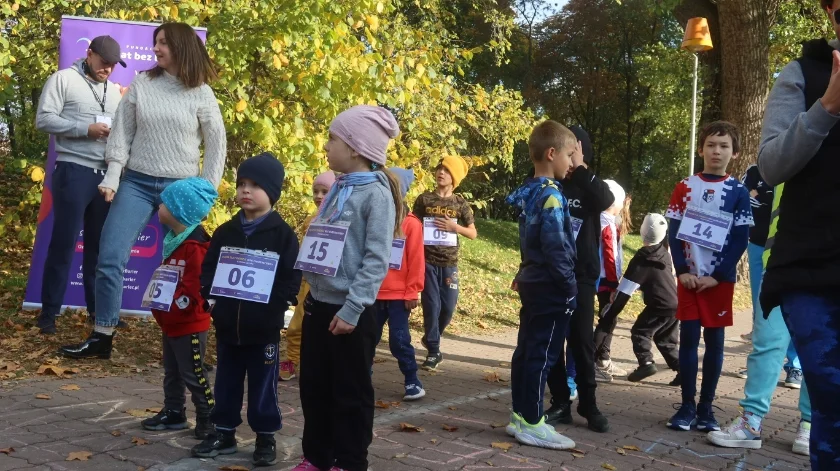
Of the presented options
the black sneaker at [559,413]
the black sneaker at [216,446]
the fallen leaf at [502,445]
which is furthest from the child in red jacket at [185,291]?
the black sneaker at [559,413]

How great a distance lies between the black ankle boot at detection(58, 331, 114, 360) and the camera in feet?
20.2

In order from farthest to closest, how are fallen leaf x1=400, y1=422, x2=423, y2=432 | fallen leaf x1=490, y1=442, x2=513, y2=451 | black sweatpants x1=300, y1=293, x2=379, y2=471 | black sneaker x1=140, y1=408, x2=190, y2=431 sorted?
fallen leaf x1=400, y1=422, x2=423, y2=432
fallen leaf x1=490, y1=442, x2=513, y2=451
black sneaker x1=140, y1=408, x2=190, y2=431
black sweatpants x1=300, y1=293, x2=379, y2=471

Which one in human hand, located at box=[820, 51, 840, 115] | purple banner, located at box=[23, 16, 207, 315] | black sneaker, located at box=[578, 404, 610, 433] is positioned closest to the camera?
human hand, located at box=[820, 51, 840, 115]

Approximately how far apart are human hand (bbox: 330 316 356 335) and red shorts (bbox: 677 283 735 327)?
8.96 feet

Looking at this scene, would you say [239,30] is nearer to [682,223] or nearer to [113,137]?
[113,137]

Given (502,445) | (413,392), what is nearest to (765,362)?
(502,445)

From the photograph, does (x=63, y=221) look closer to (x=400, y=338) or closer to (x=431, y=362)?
(x=400, y=338)

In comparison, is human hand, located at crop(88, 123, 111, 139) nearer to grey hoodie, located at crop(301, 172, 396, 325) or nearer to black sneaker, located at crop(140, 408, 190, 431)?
black sneaker, located at crop(140, 408, 190, 431)

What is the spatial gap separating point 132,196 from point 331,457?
109 inches

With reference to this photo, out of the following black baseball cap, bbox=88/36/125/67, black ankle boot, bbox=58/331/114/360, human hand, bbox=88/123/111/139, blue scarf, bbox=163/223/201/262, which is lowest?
black ankle boot, bbox=58/331/114/360

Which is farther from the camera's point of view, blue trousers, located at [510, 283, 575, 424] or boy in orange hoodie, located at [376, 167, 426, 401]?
boy in orange hoodie, located at [376, 167, 426, 401]

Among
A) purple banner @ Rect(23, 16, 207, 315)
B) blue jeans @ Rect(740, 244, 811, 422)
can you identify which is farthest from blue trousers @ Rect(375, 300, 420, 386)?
purple banner @ Rect(23, 16, 207, 315)

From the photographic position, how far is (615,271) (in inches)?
299

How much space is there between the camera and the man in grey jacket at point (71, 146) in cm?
663
